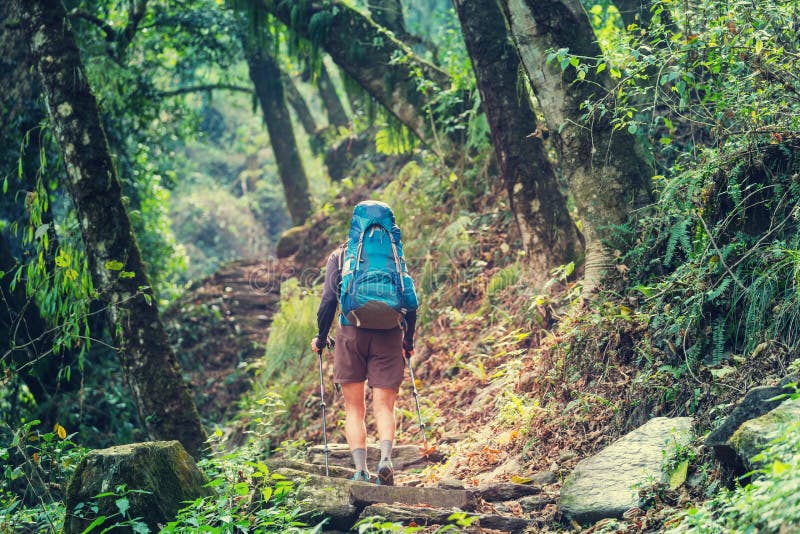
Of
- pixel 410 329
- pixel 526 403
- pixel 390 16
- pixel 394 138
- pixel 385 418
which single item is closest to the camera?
pixel 385 418

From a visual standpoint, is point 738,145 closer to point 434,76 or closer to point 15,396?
point 434,76

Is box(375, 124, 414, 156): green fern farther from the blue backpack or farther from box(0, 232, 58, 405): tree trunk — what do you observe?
the blue backpack

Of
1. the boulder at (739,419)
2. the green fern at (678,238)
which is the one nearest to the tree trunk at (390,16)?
the green fern at (678,238)

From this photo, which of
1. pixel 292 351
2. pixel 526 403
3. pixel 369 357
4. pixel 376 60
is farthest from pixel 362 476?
pixel 376 60

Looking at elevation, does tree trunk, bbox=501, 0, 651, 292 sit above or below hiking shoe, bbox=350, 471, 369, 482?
above

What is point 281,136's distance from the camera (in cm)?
1964

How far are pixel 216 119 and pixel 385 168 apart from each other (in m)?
20.4

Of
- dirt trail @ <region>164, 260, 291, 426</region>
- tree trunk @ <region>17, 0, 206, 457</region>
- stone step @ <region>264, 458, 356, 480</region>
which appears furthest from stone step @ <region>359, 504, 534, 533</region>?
dirt trail @ <region>164, 260, 291, 426</region>

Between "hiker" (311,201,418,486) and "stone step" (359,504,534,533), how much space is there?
1339 mm

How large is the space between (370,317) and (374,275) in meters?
0.34

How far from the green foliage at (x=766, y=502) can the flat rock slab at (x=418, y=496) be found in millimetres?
1638

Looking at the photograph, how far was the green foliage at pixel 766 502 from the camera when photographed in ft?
11.3

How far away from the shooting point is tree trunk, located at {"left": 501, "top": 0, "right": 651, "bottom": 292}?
792 cm

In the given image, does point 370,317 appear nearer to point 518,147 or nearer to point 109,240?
point 109,240
